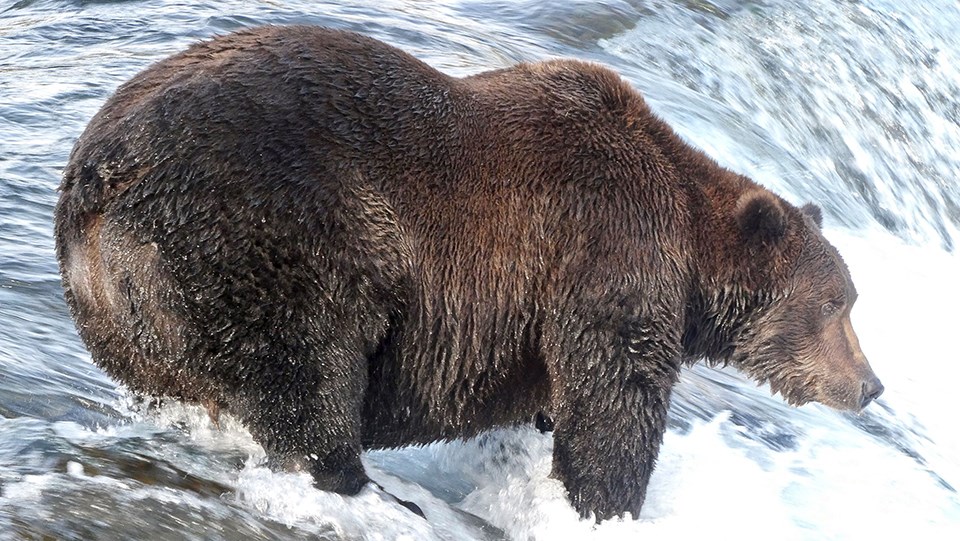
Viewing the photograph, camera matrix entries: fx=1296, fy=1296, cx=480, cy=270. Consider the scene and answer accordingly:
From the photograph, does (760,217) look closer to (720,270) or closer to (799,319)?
(720,270)

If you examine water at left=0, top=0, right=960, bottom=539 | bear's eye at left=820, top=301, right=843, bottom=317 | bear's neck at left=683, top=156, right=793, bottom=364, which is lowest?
water at left=0, top=0, right=960, bottom=539

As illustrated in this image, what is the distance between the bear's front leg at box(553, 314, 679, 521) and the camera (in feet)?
19.4

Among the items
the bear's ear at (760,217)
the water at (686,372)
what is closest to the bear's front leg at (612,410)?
the water at (686,372)

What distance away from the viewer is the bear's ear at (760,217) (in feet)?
20.8

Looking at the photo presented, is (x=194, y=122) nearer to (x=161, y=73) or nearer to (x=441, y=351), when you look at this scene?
(x=161, y=73)

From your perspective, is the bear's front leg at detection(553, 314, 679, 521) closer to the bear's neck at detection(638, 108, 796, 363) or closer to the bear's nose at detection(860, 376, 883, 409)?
the bear's neck at detection(638, 108, 796, 363)

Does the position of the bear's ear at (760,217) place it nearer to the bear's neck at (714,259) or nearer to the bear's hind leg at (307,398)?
the bear's neck at (714,259)

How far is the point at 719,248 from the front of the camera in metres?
6.41

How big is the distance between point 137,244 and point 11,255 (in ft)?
9.47

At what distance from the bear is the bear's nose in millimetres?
584

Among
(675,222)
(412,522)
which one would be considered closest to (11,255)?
(412,522)

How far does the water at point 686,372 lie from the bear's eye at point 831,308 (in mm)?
1354

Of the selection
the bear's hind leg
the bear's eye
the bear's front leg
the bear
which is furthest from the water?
the bear's eye

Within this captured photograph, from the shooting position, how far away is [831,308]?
678cm
